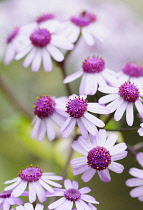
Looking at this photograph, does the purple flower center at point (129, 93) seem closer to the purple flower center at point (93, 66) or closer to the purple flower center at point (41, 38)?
the purple flower center at point (93, 66)

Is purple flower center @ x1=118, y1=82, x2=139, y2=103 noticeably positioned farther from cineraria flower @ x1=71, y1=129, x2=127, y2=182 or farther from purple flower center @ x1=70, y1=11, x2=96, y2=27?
purple flower center @ x1=70, y1=11, x2=96, y2=27

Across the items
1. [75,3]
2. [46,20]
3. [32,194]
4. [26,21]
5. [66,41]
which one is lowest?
[32,194]

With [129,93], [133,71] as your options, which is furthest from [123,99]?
[133,71]

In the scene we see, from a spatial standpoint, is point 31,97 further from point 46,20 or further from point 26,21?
point 46,20

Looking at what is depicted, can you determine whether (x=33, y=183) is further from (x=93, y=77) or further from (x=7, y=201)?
(x=93, y=77)

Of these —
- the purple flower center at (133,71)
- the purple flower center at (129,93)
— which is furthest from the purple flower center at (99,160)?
the purple flower center at (133,71)

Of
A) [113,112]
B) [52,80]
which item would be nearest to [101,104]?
[113,112]
